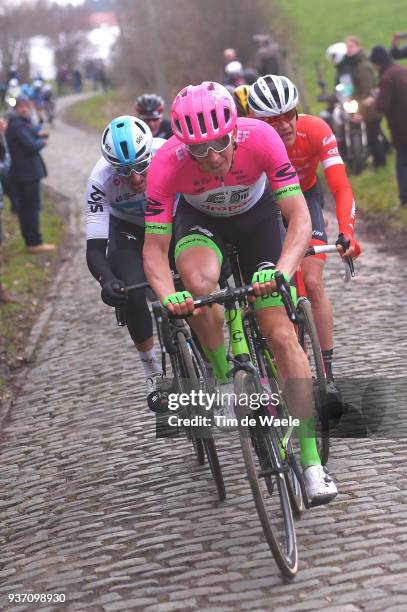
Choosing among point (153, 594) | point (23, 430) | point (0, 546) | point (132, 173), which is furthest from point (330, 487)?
point (23, 430)

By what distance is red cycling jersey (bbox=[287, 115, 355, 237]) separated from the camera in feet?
24.3

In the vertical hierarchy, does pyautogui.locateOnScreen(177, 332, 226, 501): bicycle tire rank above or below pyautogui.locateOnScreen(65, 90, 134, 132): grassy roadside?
above

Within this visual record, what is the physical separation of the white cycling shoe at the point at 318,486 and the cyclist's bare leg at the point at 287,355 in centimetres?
30

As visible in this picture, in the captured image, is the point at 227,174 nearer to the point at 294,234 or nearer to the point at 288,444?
the point at 294,234

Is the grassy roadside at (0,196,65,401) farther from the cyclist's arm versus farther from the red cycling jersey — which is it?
the cyclist's arm

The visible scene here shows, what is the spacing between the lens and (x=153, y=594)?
5.19 meters

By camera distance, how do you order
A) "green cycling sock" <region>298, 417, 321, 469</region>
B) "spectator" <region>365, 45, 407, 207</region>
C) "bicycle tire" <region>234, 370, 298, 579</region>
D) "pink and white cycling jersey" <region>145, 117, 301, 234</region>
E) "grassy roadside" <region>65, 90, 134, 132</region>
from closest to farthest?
"bicycle tire" <region>234, 370, 298, 579</region> → "green cycling sock" <region>298, 417, 321, 469</region> → "pink and white cycling jersey" <region>145, 117, 301, 234</region> → "spectator" <region>365, 45, 407, 207</region> → "grassy roadside" <region>65, 90, 134, 132</region>

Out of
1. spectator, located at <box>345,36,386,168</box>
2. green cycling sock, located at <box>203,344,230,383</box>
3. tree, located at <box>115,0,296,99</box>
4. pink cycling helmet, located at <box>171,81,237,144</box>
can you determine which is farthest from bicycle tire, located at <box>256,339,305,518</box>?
tree, located at <box>115,0,296,99</box>

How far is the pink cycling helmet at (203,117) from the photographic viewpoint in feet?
18.3

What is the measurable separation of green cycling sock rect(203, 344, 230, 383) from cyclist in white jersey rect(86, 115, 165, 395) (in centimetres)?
77

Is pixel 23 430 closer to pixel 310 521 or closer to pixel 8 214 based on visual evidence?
pixel 310 521

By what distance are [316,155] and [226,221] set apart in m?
1.53

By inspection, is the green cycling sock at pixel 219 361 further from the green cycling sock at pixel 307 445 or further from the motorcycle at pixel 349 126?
the motorcycle at pixel 349 126

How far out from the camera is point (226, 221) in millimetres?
6375
